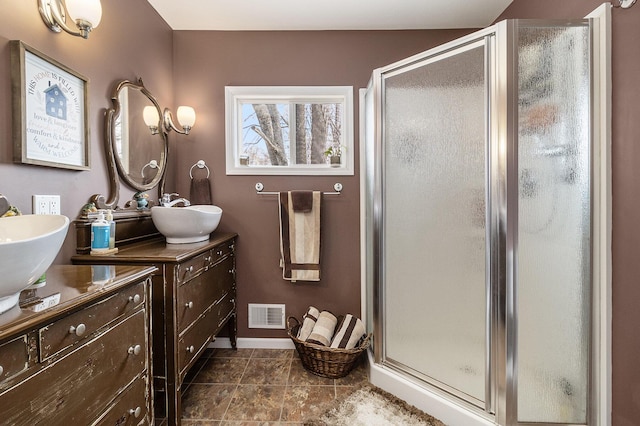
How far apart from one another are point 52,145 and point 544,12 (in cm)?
259

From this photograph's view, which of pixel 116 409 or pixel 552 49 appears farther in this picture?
pixel 552 49

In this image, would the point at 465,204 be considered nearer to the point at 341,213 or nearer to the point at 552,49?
the point at 552,49

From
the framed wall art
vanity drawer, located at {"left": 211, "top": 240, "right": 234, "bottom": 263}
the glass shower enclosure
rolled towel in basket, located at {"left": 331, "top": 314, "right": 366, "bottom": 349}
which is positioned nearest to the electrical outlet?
the framed wall art

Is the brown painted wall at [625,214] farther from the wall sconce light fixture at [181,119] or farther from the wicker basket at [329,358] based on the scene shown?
the wall sconce light fixture at [181,119]

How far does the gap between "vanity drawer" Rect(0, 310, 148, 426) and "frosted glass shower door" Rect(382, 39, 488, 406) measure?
1.29 m

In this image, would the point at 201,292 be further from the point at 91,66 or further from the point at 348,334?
the point at 91,66

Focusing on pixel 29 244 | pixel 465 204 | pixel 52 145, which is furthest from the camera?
pixel 465 204

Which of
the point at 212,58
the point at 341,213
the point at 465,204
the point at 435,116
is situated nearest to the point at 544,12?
the point at 435,116

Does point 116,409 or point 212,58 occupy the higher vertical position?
point 212,58

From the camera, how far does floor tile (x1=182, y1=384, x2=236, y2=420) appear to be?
1634 millimetres

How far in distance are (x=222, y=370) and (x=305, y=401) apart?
0.66m

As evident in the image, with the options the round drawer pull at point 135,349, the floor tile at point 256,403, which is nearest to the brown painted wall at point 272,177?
the floor tile at point 256,403

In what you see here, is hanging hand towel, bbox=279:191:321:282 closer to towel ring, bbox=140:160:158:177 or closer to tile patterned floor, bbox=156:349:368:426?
tile patterned floor, bbox=156:349:368:426

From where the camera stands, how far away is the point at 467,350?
1.54 m
